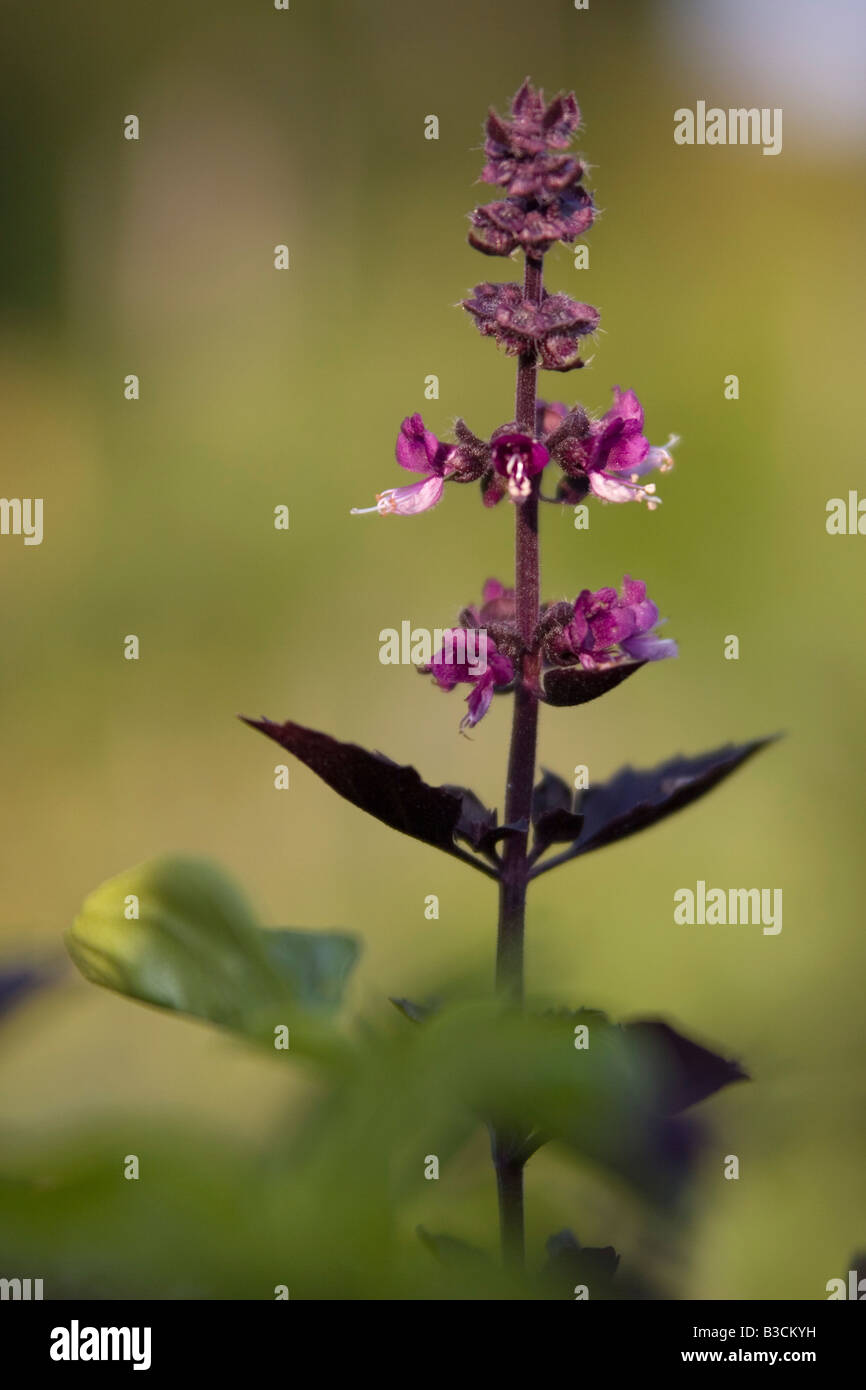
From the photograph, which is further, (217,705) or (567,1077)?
(217,705)

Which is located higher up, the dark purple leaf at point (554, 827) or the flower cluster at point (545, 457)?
the flower cluster at point (545, 457)

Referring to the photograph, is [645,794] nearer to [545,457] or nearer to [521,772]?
[521,772]

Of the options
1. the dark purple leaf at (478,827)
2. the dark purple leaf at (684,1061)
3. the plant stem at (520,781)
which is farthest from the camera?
the dark purple leaf at (478,827)

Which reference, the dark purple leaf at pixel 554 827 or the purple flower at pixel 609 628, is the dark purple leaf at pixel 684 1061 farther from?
the purple flower at pixel 609 628

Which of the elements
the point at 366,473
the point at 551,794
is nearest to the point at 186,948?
the point at 551,794

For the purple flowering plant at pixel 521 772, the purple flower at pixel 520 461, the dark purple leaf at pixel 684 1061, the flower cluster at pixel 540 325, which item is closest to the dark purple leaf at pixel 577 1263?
the purple flowering plant at pixel 521 772
